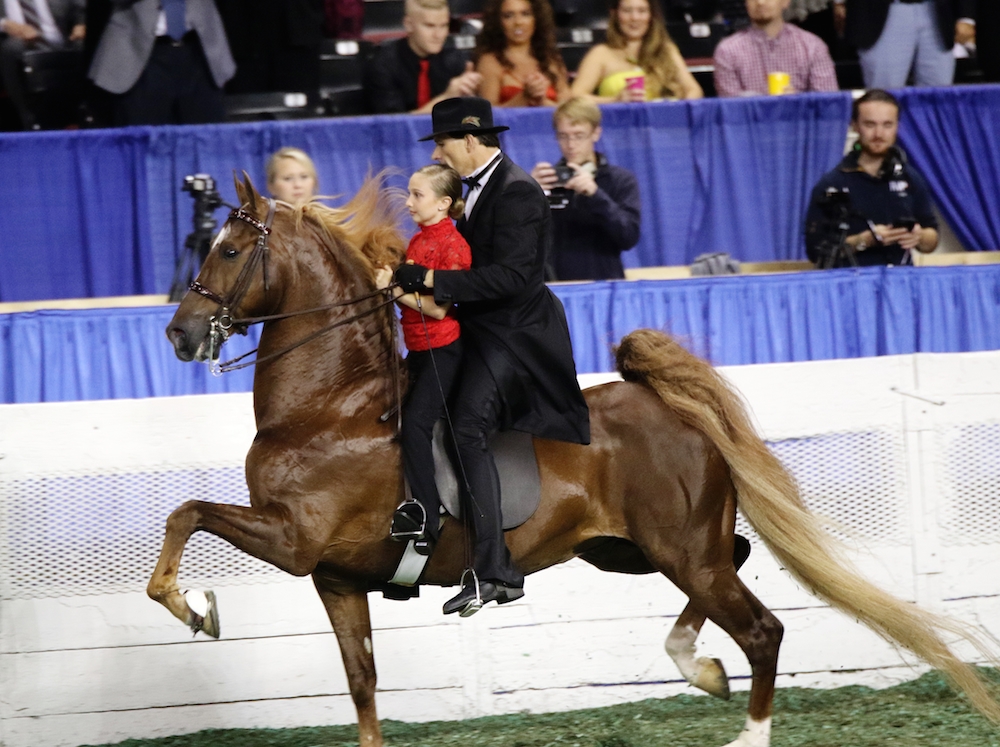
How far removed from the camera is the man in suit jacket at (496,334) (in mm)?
4512

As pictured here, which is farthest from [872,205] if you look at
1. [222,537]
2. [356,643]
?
[222,537]

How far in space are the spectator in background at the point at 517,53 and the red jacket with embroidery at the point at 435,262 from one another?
3.79m

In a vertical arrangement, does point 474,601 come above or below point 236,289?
below

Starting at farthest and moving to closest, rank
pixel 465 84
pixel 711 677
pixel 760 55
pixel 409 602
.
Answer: pixel 760 55
pixel 465 84
pixel 409 602
pixel 711 677

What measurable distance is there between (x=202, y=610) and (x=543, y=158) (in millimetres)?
4424

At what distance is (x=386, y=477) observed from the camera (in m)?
4.54

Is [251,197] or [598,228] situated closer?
[251,197]

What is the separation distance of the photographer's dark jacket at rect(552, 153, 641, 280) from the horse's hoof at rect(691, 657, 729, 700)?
7.94ft

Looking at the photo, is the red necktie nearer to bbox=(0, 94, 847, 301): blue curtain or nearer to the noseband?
bbox=(0, 94, 847, 301): blue curtain

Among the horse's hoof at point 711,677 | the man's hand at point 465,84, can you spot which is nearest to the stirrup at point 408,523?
the horse's hoof at point 711,677

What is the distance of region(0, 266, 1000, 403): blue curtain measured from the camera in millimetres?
5758

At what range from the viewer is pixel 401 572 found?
4672 mm

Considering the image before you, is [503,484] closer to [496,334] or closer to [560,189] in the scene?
[496,334]

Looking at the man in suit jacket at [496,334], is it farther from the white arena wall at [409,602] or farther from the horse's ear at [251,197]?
the white arena wall at [409,602]
